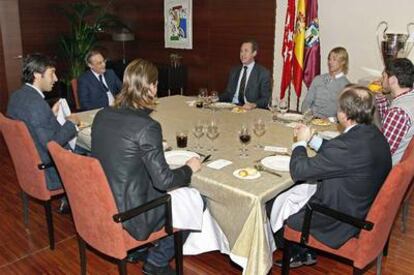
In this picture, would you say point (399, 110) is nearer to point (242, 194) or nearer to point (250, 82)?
point (242, 194)

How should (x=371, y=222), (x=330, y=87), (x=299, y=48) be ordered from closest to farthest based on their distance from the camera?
(x=371, y=222) < (x=330, y=87) < (x=299, y=48)

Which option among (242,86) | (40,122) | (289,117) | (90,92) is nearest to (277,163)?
(289,117)

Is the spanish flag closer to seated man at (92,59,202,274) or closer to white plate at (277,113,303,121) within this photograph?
white plate at (277,113,303,121)

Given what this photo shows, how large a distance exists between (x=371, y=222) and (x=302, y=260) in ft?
2.81

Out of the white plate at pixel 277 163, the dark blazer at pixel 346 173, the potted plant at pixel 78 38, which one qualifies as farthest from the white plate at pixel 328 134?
the potted plant at pixel 78 38

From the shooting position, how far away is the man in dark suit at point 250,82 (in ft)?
13.6

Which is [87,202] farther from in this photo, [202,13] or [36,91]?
[202,13]

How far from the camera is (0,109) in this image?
6375 millimetres

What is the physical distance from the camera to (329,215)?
75.7 inches

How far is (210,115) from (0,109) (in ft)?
14.8

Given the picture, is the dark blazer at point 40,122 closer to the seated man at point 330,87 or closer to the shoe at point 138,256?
the shoe at point 138,256

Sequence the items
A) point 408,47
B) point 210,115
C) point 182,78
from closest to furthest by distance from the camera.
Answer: point 210,115, point 408,47, point 182,78

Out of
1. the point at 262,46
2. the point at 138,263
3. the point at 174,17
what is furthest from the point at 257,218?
the point at 174,17

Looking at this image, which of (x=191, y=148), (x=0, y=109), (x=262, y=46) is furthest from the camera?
(x=0, y=109)
